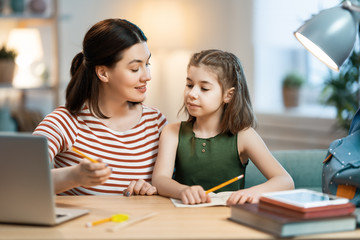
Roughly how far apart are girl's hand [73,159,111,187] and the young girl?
356 mm

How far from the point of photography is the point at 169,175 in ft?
6.15

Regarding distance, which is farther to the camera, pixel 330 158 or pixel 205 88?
pixel 205 88

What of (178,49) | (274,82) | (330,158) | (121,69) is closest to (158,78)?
(178,49)

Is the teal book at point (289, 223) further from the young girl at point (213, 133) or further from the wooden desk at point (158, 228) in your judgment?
the young girl at point (213, 133)

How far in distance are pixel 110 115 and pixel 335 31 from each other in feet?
2.84

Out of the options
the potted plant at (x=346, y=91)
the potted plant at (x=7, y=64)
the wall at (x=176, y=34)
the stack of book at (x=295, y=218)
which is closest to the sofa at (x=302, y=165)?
the stack of book at (x=295, y=218)

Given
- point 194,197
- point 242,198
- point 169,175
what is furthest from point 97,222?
point 169,175

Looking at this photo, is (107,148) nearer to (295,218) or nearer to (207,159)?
(207,159)

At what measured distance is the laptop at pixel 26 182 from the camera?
134 cm

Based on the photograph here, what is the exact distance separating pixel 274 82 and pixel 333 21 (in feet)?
11.3

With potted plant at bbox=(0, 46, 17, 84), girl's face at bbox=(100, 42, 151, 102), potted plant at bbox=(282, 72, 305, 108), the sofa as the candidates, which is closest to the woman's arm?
girl's face at bbox=(100, 42, 151, 102)

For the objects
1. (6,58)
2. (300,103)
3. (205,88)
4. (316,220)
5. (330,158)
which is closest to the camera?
(316,220)

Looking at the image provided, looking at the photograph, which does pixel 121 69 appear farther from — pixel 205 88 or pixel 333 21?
pixel 333 21

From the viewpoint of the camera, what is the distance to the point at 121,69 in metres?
1.93
